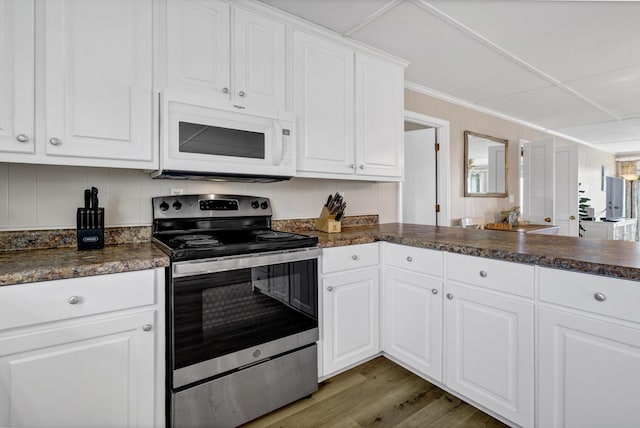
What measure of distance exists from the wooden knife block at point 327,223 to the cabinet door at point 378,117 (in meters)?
0.40

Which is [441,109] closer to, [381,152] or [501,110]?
[501,110]

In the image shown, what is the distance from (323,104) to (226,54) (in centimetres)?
69

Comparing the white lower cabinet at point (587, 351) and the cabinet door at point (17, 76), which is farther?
the cabinet door at point (17, 76)

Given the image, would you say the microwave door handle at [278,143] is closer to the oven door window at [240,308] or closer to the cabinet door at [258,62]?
the cabinet door at [258,62]

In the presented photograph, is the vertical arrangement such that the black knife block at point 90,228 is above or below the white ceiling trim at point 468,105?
below

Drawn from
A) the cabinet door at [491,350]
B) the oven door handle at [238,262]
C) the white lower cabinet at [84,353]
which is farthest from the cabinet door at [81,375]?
the cabinet door at [491,350]

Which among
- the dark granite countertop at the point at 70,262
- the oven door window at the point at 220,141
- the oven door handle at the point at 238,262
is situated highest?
the oven door window at the point at 220,141

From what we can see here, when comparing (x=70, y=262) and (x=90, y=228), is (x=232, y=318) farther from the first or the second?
(x=90, y=228)

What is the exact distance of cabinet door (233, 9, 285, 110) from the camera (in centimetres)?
180

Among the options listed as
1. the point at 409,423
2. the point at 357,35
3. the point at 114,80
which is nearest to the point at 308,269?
the point at 409,423

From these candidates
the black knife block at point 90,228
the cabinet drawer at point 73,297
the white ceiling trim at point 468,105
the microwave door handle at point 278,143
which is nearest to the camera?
the cabinet drawer at point 73,297

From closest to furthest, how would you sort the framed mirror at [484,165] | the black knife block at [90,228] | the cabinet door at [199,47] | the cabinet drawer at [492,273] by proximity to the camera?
the cabinet drawer at [492,273] < the black knife block at [90,228] < the cabinet door at [199,47] < the framed mirror at [484,165]

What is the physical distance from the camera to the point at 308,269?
5.69 feet

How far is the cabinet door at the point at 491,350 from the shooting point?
4.57 ft
